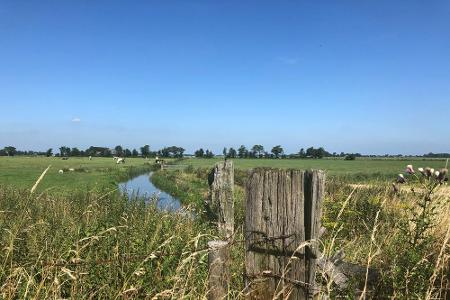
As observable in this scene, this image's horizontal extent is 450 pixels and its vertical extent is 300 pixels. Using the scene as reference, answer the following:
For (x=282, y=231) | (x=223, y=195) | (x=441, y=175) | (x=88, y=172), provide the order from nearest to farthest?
1. (x=282, y=231)
2. (x=441, y=175)
3. (x=223, y=195)
4. (x=88, y=172)

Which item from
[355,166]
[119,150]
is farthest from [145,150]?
[355,166]

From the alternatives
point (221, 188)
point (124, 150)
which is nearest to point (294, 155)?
point (124, 150)

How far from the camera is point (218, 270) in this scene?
7.80 feet

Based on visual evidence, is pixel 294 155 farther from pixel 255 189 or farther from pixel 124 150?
pixel 255 189

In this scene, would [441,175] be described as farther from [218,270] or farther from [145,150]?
[145,150]

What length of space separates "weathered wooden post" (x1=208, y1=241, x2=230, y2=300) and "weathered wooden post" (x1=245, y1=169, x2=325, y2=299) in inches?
6.2

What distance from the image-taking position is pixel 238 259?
4199 mm

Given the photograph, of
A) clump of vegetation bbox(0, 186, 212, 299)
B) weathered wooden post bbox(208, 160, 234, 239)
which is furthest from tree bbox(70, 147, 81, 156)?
clump of vegetation bbox(0, 186, 212, 299)

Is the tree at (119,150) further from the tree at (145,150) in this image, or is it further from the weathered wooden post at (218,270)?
the weathered wooden post at (218,270)

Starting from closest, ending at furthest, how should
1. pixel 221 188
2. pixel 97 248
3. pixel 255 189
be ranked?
pixel 255 189 → pixel 97 248 → pixel 221 188

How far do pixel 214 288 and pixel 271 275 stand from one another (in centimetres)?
37

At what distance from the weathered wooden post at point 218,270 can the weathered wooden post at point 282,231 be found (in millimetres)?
157

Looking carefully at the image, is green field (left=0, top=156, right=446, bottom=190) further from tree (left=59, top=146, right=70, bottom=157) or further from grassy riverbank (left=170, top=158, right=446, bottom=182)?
tree (left=59, top=146, right=70, bottom=157)

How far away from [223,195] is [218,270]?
4.50m
